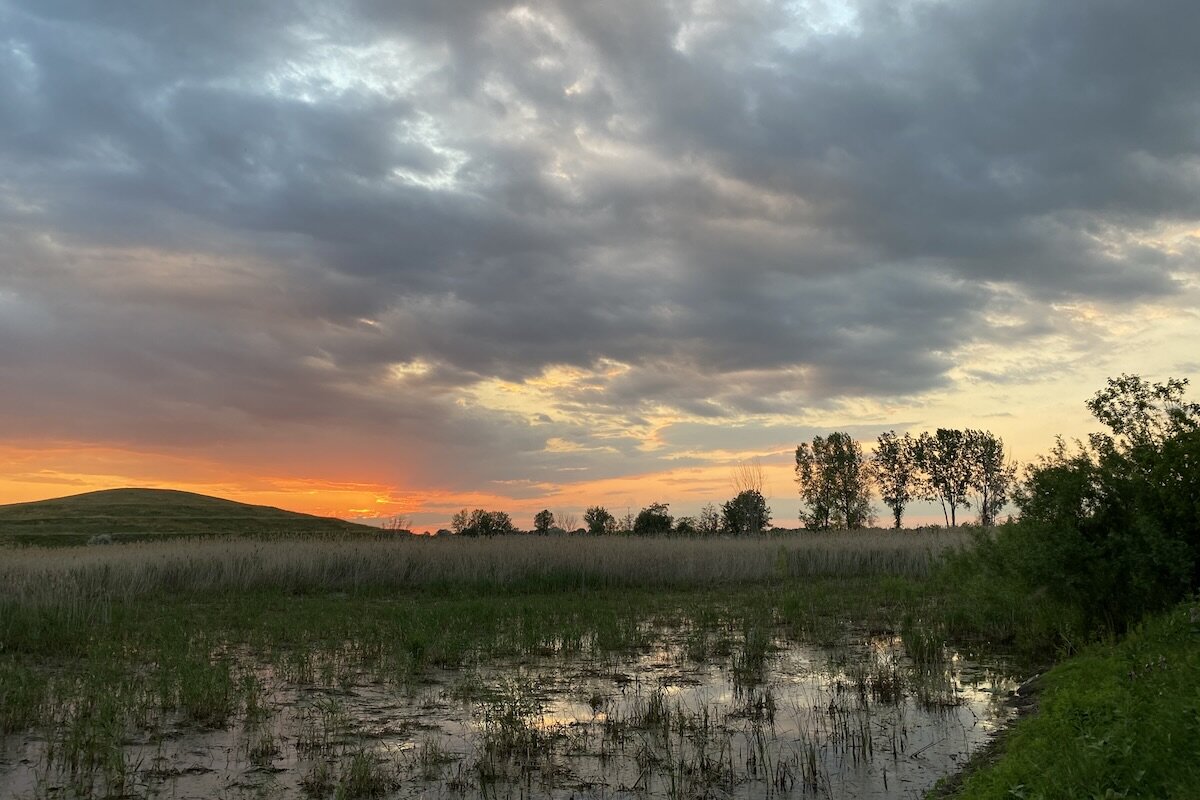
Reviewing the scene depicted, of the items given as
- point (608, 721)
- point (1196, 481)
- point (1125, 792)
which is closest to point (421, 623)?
point (608, 721)

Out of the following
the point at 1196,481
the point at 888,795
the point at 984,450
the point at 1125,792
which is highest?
the point at 984,450

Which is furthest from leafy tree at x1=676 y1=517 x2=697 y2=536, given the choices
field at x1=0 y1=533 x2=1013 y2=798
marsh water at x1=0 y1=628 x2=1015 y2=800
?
marsh water at x1=0 y1=628 x2=1015 y2=800

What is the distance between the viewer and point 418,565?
77.8 ft

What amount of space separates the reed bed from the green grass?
11.8 m

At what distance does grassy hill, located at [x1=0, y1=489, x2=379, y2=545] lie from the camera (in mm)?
58431

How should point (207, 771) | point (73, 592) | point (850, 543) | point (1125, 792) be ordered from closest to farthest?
point (1125, 792) < point (207, 771) < point (73, 592) < point (850, 543)

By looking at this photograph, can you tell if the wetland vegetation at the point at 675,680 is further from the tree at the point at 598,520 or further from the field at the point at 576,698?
the tree at the point at 598,520

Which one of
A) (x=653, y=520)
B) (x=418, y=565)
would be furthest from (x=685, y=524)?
(x=418, y=565)

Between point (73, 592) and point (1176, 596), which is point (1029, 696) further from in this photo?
point (73, 592)

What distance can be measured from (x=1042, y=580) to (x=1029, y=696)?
8.89 feet

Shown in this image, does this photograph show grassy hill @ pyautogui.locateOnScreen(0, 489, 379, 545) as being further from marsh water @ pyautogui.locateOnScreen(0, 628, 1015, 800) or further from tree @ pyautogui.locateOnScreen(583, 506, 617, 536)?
marsh water @ pyautogui.locateOnScreen(0, 628, 1015, 800)

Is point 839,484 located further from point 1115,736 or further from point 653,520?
point 1115,736

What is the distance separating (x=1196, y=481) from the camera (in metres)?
10.5

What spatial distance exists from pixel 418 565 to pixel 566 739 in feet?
56.9
